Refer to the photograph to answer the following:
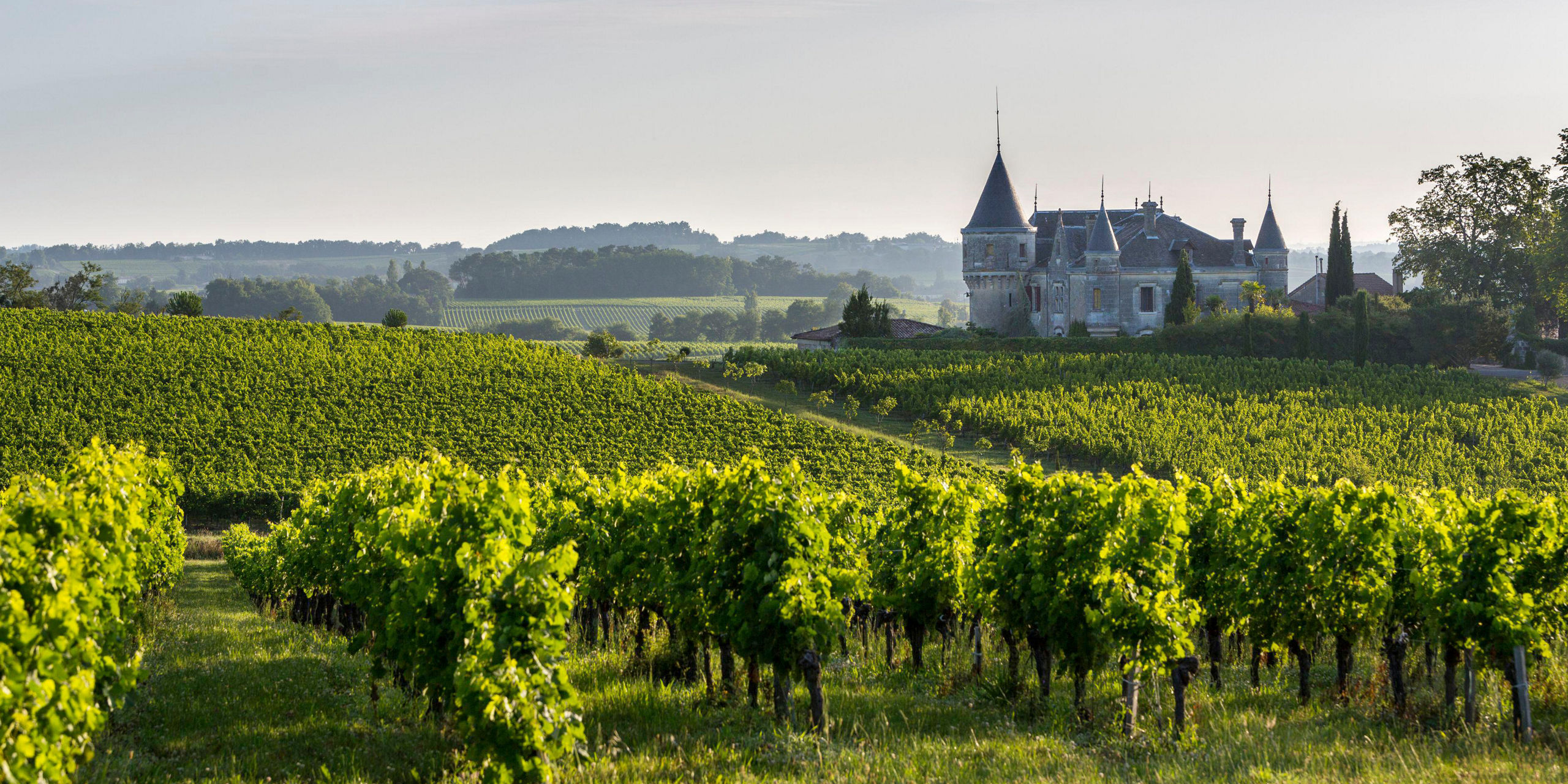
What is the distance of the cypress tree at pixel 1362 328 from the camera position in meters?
49.3

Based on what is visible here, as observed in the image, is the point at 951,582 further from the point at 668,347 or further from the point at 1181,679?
the point at 668,347

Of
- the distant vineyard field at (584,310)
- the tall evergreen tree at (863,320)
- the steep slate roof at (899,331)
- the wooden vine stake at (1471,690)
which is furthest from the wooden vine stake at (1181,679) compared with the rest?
the distant vineyard field at (584,310)

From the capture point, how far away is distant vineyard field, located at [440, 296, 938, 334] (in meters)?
144

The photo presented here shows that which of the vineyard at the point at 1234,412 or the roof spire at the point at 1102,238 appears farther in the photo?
the roof spire at the point at 1102,238

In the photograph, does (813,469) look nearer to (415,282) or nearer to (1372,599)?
(1372,599)

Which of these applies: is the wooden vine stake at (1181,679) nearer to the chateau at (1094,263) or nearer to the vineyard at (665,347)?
the vineyard at (665,347)

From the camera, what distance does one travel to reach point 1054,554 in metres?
11.6

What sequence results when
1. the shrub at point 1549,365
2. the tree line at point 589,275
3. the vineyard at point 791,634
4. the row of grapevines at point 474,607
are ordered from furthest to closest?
the tree line at point 589,275
the shrub at point 1549,365
the vineyard at point 791,634
the row of grapevines at point 474,607

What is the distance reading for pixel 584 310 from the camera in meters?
154

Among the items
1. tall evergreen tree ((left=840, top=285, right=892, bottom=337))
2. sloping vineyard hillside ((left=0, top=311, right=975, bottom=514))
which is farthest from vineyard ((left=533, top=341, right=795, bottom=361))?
sloping vineyard hillside ((left=0, top=311, right=975, bottom=514))

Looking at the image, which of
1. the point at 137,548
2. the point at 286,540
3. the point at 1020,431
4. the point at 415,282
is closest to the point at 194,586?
the point at 286,540

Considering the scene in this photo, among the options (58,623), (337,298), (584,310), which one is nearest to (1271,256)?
(58,623)

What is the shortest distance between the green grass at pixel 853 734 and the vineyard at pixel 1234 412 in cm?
1950

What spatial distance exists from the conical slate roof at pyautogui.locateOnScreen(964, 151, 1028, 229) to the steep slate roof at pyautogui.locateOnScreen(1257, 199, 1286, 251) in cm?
1359
